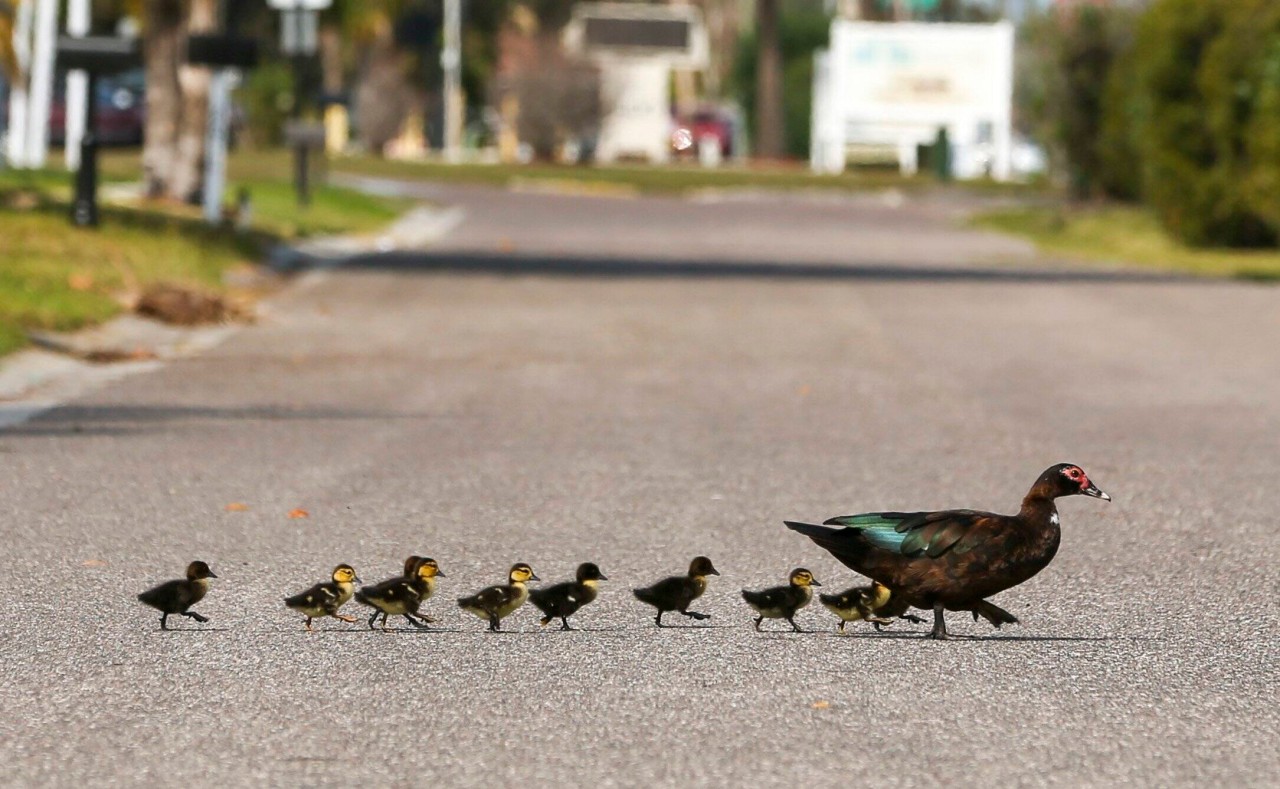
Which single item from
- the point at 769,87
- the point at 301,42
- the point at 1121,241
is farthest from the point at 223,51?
the point at 769,87

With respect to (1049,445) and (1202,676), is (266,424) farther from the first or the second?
(1202,676)

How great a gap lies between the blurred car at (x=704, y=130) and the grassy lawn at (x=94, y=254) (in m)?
53.8

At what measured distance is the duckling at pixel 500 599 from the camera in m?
7.31

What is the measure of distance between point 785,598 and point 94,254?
47.9 feet

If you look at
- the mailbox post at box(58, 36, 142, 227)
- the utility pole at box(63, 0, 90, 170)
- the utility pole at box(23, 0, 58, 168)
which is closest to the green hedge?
the mailbox post at box(58, 36, 142, 227)

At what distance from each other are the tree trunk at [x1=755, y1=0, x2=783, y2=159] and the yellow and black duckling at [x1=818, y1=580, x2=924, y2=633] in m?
65.2

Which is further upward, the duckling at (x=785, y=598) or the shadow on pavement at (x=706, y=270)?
the duckling at (x=785, y=598)

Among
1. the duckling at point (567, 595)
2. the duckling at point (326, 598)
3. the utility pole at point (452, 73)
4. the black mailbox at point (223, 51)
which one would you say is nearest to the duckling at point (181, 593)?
the duckling at point (326, 598)

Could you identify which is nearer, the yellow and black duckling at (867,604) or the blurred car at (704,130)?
the yellow and black duckling at (867,604)

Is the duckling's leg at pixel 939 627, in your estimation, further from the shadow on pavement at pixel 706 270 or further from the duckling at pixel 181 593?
the shadow on pavement at pixel 706 270

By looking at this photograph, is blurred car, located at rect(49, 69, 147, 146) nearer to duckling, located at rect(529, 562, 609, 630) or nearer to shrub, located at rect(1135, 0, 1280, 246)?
shrub, located at rect(1135, 0, 1280, 246)

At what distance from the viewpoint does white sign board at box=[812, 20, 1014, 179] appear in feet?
228

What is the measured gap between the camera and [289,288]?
22.8 meters

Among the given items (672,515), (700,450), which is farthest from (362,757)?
(700,450)
